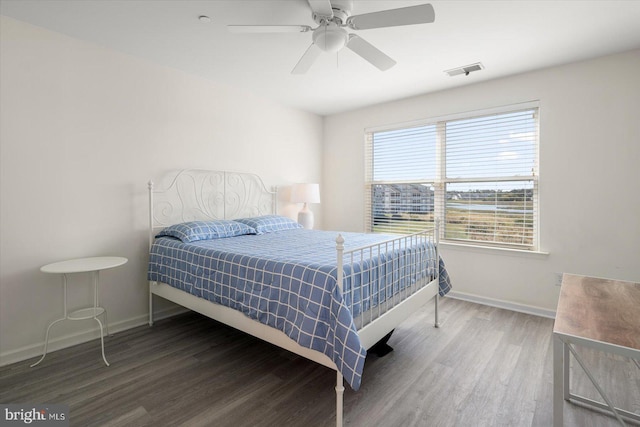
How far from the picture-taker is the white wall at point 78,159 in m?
2.29

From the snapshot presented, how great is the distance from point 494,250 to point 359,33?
2623mm

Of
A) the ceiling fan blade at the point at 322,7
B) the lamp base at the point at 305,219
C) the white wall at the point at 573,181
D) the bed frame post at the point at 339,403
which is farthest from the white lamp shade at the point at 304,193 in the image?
the bed frame post at the point at 339,403

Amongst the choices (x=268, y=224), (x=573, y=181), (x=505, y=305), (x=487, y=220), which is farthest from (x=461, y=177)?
(x=268, y=224)

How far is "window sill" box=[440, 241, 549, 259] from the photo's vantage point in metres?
3.20

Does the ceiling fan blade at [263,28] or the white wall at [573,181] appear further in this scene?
the white wall at [573,181]

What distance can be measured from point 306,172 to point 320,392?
10.8 ft

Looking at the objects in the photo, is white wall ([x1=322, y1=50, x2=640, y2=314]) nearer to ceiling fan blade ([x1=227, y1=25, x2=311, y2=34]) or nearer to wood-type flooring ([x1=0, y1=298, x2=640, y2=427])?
wood-type flooring ([x1=0, y1=298, x2=640, y2=427])

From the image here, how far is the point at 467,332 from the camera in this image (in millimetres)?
2754

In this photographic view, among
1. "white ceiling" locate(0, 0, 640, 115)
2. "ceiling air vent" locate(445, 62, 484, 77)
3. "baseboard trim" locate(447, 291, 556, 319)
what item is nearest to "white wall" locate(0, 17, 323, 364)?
"white ceiling" locate(0, 0, 640, 115)

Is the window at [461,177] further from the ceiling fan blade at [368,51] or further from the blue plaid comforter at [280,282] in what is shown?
the ceiling fan blade at [368,51]

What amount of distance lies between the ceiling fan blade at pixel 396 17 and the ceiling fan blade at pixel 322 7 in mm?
132

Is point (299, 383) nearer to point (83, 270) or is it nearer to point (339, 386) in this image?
point (339, 386)

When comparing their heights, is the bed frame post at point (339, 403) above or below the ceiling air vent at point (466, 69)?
below

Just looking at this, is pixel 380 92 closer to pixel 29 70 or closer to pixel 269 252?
pixel 269 252
